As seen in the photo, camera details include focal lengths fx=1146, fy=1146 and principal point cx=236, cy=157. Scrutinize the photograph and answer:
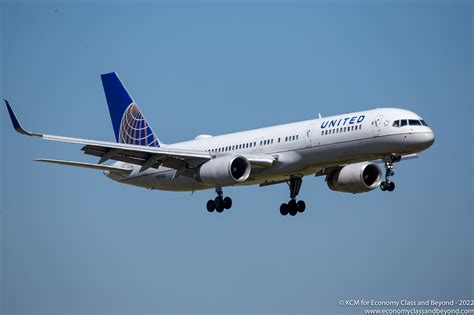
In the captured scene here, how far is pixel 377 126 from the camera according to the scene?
54.4 metres

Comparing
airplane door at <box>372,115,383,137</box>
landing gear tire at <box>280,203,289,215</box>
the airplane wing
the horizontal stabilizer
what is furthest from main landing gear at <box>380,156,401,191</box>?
the horizontal stabilizer

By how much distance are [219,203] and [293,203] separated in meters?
4.42

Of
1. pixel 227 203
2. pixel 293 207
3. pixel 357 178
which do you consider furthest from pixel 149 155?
pixel 357 178

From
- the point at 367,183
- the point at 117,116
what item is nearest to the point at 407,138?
the point at 367,183

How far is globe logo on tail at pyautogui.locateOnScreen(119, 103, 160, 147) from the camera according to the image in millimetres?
66625

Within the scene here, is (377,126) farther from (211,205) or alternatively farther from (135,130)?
(135,130)

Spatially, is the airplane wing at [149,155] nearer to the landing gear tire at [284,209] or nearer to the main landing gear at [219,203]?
the main landing gear at [219,203]

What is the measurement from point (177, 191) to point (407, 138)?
48.8 feet

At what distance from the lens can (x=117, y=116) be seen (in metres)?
69.4

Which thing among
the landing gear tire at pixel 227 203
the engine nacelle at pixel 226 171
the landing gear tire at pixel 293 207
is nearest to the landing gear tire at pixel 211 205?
the landing gear tire at pixel 227 203

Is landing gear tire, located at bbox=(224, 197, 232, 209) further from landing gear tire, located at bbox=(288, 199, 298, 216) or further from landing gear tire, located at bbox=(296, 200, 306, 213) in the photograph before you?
landing gear tire, located at bbox=(296, 200, 306, 213)

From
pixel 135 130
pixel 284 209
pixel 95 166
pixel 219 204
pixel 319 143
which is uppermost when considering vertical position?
pixel 135 130

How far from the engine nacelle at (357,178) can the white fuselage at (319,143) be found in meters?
1.91

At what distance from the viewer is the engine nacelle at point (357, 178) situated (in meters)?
59.3
